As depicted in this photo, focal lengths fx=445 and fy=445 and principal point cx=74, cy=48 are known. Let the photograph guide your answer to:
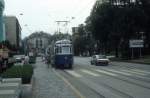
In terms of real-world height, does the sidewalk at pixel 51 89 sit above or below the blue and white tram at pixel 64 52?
below

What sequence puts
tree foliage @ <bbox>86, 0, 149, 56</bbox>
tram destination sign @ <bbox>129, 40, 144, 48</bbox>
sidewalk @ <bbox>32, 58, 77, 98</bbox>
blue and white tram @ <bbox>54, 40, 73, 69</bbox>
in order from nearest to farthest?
sidewalk @ <bbox>32, 58, 77, 98</bbox> → blue and white tram @ <bbox>54, 40, 73, 69</bbox> → tram destination sign @ <bbox>129, 40, 144, 48</bbox> → tree foliage @ <bbox>86, 0, 149, 56</bbox>

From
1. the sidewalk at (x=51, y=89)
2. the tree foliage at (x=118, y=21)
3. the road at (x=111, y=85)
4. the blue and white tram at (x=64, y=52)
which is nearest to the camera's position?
the sidewalk at (x=51, y=89)

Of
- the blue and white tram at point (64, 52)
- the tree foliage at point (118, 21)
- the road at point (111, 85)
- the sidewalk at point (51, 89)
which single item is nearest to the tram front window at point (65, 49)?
the blue and white tram at point (64, 52)

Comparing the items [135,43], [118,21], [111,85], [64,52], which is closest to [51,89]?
[111,85]

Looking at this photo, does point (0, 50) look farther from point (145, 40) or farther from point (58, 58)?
point (145, 40)

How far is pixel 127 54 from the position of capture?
8750cm

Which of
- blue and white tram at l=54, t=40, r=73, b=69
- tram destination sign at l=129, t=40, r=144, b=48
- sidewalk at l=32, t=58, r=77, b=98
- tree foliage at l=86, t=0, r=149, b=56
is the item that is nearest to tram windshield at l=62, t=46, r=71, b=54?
blue and white tram at l=54, t=40, r=73, b=69

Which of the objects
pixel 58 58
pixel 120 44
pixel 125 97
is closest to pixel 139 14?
pixel 120 44

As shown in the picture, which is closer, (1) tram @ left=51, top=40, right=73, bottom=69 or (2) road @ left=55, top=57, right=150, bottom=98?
(2) road @ left=55, top=57, right=150, bottom=98

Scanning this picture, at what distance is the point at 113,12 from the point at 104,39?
21.8 ft

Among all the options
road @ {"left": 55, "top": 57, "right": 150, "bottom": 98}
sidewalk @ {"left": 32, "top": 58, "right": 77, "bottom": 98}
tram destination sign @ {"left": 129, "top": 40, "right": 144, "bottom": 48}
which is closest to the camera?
sidewalk @ {"left": 32, "top": 58, "right": 77, "bottom": 98}

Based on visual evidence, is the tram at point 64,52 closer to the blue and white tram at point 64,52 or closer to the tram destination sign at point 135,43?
the blue and white tram at point 64,52

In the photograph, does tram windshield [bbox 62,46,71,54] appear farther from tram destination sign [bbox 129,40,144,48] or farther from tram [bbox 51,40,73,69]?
tram destination sign [bbox 129,40,144,48]

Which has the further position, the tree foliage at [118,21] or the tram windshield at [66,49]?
the tree foliage at [118,21]
